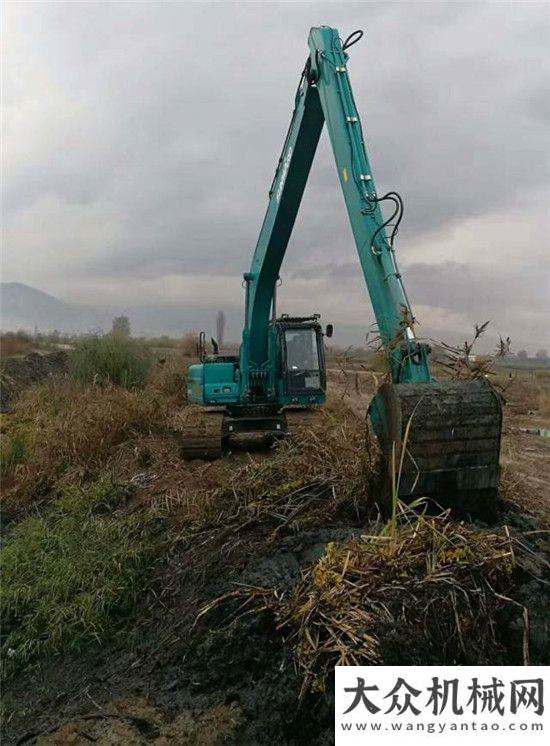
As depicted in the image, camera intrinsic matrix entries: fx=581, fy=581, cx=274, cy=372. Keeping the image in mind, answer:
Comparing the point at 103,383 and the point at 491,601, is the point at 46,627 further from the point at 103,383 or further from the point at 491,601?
the point at 103,383

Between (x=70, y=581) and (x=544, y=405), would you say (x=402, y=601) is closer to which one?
(x=70, y=581)

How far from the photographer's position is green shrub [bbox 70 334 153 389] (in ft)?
48.2

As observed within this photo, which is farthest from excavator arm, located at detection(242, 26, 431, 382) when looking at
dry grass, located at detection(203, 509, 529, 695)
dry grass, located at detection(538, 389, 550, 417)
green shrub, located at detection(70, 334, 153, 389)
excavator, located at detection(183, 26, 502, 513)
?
dry grass, located at detection(538, 389, 550, 417)

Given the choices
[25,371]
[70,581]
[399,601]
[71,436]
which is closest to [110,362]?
[25,371]

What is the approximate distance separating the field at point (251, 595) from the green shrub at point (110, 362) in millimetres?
8733

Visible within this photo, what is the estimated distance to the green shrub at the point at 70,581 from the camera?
13.0 feet

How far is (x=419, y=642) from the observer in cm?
262

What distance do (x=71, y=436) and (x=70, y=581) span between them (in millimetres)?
3856

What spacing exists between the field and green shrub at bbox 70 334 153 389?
8.73 m

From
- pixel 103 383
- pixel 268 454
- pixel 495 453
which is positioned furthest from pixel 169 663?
pixel 103 383

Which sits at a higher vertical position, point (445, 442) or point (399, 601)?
point (445, 442)

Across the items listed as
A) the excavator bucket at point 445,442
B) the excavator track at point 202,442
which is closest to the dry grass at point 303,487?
the excavator bucket at point 445,442

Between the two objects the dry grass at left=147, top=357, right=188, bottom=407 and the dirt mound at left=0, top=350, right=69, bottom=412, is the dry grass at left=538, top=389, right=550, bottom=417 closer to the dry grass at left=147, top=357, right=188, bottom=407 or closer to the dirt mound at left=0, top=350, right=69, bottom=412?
the dry grass at left=147, top=357, right=188, bottom=407

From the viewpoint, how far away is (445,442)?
3.43 meters
